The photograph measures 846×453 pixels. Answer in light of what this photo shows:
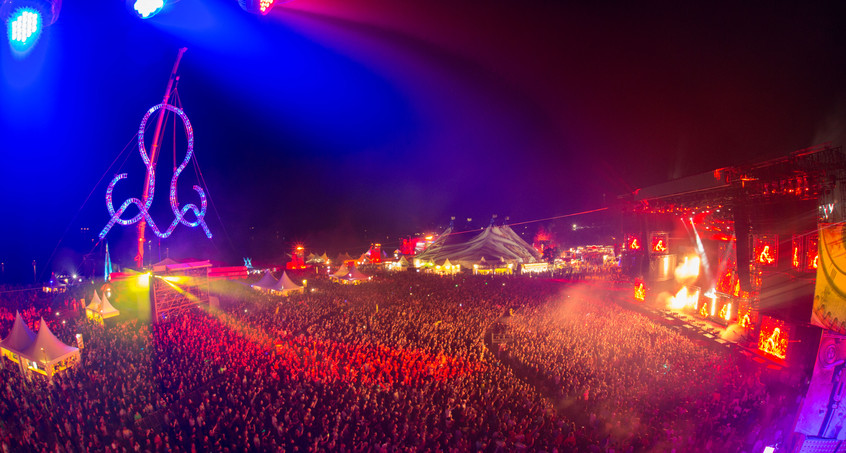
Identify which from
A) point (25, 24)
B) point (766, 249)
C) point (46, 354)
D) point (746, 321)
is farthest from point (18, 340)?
point (746, 321)

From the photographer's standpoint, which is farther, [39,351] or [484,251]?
[484,251]

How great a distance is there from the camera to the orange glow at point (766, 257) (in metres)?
9.37

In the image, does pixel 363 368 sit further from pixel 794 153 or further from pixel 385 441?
pixel 794 153

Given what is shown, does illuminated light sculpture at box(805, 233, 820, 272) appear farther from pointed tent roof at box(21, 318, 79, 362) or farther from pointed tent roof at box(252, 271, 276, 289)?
pointed tent roof at box(252, 271, 276, 289)

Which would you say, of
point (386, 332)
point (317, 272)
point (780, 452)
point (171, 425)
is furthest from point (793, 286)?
point (317, 272)

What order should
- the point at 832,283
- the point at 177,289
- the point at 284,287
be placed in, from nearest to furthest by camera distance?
the point at 832,283 < the point at 177,289 < the point at 284,287

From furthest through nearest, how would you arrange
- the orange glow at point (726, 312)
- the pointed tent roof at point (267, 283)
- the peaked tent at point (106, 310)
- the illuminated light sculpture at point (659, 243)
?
the pointed tent roof at point (267, 283)
the illuminated light sculpture at point (659, 243)
the peaked tent at point (106, 310)
the orange glow at point (726, 312)

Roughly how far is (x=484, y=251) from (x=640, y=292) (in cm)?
1134

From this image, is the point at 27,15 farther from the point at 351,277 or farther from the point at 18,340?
the point at 351,277

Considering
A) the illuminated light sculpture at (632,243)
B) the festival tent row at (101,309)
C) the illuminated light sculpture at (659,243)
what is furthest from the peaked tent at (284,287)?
the illuminated light sculpture at (659,243)

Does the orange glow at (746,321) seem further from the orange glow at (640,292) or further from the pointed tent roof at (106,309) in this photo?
the pointed tent roof at (106,309)

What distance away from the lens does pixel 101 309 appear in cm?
1233

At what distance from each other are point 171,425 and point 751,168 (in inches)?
562

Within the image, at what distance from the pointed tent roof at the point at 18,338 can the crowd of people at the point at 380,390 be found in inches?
28.0
